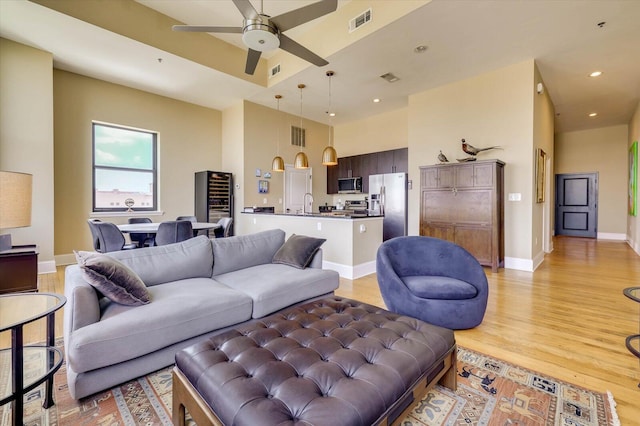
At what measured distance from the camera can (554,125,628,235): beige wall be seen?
8.12m

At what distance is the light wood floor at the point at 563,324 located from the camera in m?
1.92

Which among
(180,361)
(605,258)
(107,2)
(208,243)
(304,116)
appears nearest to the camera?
(180,361)

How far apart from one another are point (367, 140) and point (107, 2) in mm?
6098

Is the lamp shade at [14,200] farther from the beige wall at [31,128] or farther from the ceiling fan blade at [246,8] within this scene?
the beige wall at [31,128]

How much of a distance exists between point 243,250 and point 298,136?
5471 millimetres

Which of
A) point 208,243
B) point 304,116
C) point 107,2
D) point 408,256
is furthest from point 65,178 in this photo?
point 408,256

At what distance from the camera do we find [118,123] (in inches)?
227

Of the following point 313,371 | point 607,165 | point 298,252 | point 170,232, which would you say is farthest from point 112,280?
point 607,165

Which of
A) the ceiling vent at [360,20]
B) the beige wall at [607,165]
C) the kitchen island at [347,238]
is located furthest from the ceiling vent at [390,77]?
the beige wall at [607,165]

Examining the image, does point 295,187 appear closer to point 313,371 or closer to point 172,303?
point 172,303

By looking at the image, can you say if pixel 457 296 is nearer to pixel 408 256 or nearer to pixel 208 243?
pixel 408 256

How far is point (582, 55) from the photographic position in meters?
4.46

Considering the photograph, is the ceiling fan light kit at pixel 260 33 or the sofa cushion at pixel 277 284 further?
the ceiling fan light kit at pixel 260 33

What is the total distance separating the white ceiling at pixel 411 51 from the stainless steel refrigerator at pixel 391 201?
1.84 m
